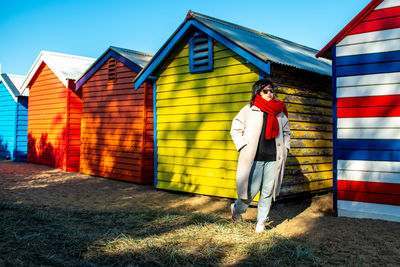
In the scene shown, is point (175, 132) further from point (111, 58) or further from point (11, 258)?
point (11, 258)

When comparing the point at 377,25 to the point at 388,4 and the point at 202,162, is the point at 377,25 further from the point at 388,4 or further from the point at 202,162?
the point at 202,162

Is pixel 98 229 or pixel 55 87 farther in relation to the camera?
pixel 55 87

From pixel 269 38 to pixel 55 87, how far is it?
28.6 feet

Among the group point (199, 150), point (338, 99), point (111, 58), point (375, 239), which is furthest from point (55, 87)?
point (375, 239)

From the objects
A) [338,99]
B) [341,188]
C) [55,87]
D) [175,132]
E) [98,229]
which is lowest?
[98,229]

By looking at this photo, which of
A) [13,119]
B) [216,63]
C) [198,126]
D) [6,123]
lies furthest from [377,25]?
[6,123]

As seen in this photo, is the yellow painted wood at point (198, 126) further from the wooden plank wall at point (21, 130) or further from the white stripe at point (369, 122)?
the wooden plank wall at point (21, 130)

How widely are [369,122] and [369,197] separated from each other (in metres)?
1.22

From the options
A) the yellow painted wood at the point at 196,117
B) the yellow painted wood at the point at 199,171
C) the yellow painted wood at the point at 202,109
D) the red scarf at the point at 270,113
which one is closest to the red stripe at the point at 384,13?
the red scarf at the point at 270,113

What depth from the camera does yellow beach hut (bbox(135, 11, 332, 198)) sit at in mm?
7930

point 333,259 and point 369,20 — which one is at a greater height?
point 369,20

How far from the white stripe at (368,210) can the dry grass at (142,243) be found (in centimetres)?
184

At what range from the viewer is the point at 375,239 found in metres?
5.21

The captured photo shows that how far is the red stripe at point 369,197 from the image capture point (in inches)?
237
